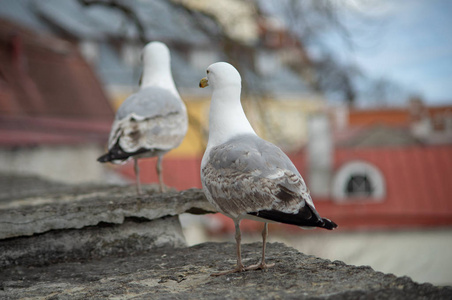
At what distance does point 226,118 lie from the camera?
3.00m

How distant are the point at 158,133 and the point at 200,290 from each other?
5.18 ft

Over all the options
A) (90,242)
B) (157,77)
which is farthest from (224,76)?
(157,77)

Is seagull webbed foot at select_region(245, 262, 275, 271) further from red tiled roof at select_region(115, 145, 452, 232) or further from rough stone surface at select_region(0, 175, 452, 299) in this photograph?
red tiled roof at select_region(115, 145, 452, 232)

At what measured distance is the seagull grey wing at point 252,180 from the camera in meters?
2.55

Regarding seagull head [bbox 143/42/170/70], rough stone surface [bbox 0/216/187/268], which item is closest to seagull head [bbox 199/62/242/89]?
rough stone surface [bbox 0/216/187/268]

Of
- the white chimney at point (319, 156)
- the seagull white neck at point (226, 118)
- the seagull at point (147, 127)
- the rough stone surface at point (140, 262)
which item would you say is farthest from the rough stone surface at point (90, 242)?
the white chimney at point (319, 156)

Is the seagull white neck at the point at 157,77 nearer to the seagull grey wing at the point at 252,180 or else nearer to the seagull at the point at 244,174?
the seagull at the point at 244,174

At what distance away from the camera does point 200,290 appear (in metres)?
2.64

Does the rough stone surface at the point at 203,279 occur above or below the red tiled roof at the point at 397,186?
below

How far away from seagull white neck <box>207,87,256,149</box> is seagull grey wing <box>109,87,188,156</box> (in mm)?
995

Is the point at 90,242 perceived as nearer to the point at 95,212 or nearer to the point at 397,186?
the point at 95,212

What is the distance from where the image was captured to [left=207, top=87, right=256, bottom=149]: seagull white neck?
2.98 meters

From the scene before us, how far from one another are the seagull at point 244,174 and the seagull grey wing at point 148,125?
0.98 m

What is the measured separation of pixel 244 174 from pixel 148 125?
1492mm
